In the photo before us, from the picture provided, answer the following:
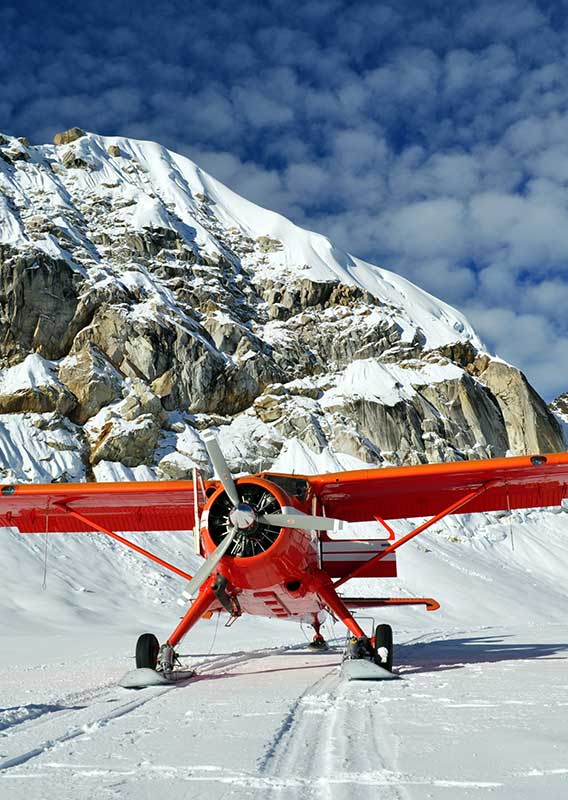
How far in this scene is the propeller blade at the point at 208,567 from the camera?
927 cm

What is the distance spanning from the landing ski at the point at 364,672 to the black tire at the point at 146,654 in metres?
2.87

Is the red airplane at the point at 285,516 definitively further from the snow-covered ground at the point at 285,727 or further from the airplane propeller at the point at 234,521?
the snow-covered ground at the point at 285,727

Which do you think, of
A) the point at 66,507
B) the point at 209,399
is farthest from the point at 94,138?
the point at 66,507

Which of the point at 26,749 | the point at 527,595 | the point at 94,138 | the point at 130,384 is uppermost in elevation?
the point at 94,138

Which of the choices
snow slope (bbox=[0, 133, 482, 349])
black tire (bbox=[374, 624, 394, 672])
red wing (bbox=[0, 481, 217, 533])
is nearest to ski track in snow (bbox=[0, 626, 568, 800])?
black tire (bbox=[374, 624, 394, 672])

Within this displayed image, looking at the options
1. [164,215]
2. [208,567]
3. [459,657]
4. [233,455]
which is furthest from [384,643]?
[164,215]

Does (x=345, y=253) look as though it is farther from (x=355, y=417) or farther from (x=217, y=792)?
(x=217, y=792)

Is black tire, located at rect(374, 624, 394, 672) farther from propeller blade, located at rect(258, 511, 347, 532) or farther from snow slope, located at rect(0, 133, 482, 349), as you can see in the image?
snow slope, located at rect(0, 133, 482, 349)

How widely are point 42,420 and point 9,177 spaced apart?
48.9 m

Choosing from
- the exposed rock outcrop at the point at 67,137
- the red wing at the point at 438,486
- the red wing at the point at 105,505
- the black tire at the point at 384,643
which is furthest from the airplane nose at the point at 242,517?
the exposed rock outcrop at the point at 67,137

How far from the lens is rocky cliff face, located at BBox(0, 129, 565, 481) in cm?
6431

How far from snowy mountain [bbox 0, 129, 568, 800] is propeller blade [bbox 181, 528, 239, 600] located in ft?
4.12

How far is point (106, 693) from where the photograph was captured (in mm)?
7781

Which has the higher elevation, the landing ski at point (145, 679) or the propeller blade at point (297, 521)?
the propeller blade at point (297, 521)
